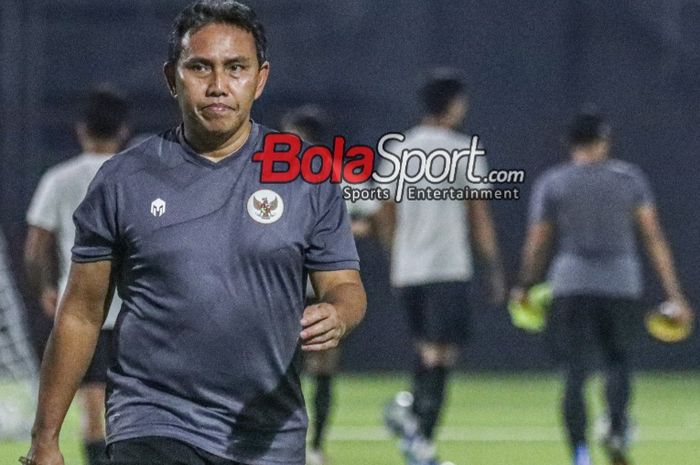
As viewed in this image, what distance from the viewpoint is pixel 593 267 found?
10.5 m

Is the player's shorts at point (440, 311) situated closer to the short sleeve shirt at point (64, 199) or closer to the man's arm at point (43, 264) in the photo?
the man's arm at point (43, 264)

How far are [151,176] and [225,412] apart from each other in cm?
65

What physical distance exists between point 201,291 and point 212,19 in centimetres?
72

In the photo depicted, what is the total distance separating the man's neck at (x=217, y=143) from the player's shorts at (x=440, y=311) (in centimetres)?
608

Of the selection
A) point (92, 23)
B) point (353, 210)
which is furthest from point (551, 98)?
point (353, 210)

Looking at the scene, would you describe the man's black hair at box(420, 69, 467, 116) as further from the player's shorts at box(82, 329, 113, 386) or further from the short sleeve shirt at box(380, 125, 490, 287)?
the player's shorts at box(82, 329, 113, 386)

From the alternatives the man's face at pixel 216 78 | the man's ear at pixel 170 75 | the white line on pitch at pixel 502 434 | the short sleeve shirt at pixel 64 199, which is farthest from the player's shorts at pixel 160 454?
the white line on pitch at pixel 502 434

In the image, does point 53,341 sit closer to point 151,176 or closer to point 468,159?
point 151,176

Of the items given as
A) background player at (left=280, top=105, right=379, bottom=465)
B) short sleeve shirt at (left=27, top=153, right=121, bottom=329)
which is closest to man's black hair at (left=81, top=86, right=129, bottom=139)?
short sleeve shirt at (left=27, top=153, right=121, bottom=329)

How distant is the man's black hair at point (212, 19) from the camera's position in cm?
487

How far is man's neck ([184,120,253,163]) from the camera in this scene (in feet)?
16.0

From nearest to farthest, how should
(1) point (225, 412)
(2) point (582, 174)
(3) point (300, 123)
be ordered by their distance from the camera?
1. (1) point (225, 412)
2. (2) point (582, 174)
3. (3) point (300, 123)

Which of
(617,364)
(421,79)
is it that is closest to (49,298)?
(617,364)

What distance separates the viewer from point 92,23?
735 inches
